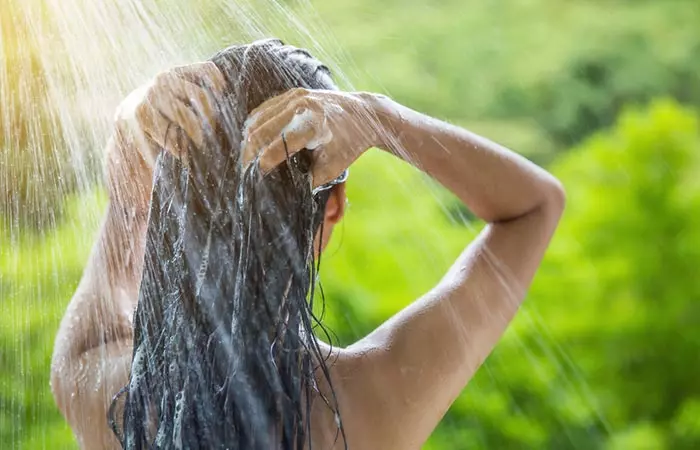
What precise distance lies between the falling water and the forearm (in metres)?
0.08

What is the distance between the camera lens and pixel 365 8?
2574 mm

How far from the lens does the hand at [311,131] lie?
66 centimetres

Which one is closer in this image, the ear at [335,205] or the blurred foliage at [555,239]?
the ear at [335,205]

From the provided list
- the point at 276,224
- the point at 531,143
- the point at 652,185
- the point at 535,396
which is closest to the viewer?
the point at 276,224

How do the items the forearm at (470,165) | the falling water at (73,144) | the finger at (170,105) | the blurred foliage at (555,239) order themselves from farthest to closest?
the blurred foliage at (555,239) → the falling water at (73,144) → the forearm at (470,165) → the finger at (170,105)

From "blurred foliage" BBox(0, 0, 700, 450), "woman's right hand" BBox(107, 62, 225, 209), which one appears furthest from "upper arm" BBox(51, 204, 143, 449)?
"blurred foliage" BBox(0, 0, 700, 450)

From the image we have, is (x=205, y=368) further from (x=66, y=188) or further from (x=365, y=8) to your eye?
(x=365, y=8)

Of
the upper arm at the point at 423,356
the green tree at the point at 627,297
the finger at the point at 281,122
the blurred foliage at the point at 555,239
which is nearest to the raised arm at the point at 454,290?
the upper arm at the point at 423,356

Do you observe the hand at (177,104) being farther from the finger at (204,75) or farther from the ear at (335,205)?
the ear at (335,205)

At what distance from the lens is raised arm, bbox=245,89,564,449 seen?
0.72 meters

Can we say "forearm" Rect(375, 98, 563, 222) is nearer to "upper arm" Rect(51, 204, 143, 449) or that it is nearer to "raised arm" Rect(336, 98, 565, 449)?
"raised arm" Rect(336, 98, 565, 449)

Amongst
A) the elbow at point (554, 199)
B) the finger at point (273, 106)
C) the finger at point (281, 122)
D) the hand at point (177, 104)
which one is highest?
the hand at point (177, 104)

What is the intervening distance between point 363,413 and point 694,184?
2.07m

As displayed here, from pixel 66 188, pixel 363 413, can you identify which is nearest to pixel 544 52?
pixel 66 188
